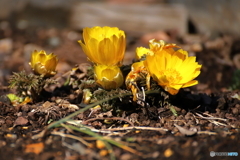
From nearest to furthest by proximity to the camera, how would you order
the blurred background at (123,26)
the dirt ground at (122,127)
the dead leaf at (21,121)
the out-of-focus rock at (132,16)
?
the dirt ground at (122,127)
the dead leaf at (21,121)
the blurred background at (123,26)
the out-of-focus rock at (132,16)

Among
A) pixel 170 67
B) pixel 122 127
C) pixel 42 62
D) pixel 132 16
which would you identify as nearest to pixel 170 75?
pixel 170 67

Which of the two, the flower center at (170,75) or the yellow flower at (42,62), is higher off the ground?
the yellow flower at (42,62)

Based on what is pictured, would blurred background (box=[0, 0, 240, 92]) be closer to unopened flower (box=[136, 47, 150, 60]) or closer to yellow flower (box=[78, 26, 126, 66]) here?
unopened flower (box=[136, 47, 150, 60])

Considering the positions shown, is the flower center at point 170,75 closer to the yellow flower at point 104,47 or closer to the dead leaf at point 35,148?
Answer: the yellow flower at point 104,47

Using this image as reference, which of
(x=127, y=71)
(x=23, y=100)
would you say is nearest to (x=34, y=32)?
(x=23, y=100)

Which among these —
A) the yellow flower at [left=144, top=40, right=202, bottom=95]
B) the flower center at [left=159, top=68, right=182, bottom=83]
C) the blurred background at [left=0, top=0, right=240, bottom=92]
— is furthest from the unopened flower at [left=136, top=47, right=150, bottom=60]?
the blurred background at [left=0, top=0, right=240, bottom=92]

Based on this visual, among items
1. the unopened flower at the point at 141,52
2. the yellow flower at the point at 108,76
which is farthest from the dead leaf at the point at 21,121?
the unopened flower at the point at 141,52

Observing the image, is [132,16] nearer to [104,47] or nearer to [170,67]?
[170,67]

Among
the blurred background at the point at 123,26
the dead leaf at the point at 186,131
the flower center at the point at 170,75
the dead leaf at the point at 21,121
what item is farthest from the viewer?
the blurred background at the point at 123,26
